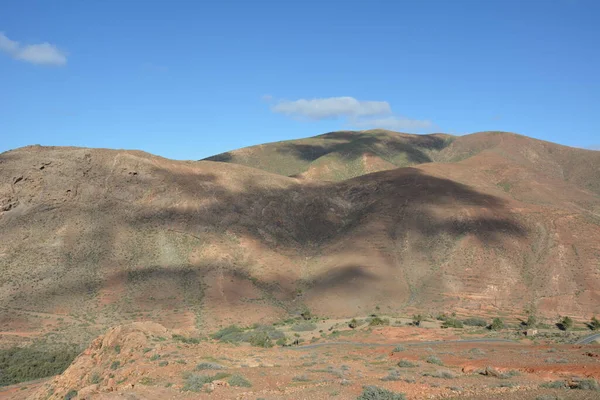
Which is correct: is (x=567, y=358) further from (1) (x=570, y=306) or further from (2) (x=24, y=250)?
(2) (x=24, y=250)

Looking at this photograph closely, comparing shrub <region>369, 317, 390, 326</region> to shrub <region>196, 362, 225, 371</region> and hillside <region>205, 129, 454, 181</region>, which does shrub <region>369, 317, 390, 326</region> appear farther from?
hillside <region>205, 129, 454, 181</region>

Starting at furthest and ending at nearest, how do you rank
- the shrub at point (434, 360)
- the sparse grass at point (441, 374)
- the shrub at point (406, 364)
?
the shrub at point (434, 360) < the shrub at point (406, 364) < the sparse grass at point (441, 374)

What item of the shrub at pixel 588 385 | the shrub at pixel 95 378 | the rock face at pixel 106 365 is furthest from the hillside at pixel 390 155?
the shrub at pixel 588 385

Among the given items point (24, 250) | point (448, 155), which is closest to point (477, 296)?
point (24, 250)

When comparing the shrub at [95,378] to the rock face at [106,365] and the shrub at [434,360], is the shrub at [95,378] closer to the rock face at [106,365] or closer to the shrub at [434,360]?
the rock face at [106,365]

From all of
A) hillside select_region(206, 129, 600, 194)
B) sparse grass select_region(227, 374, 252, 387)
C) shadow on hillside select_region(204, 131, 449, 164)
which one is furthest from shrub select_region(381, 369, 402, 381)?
shadow on hillside select_region(204, 131, 449, 164)
